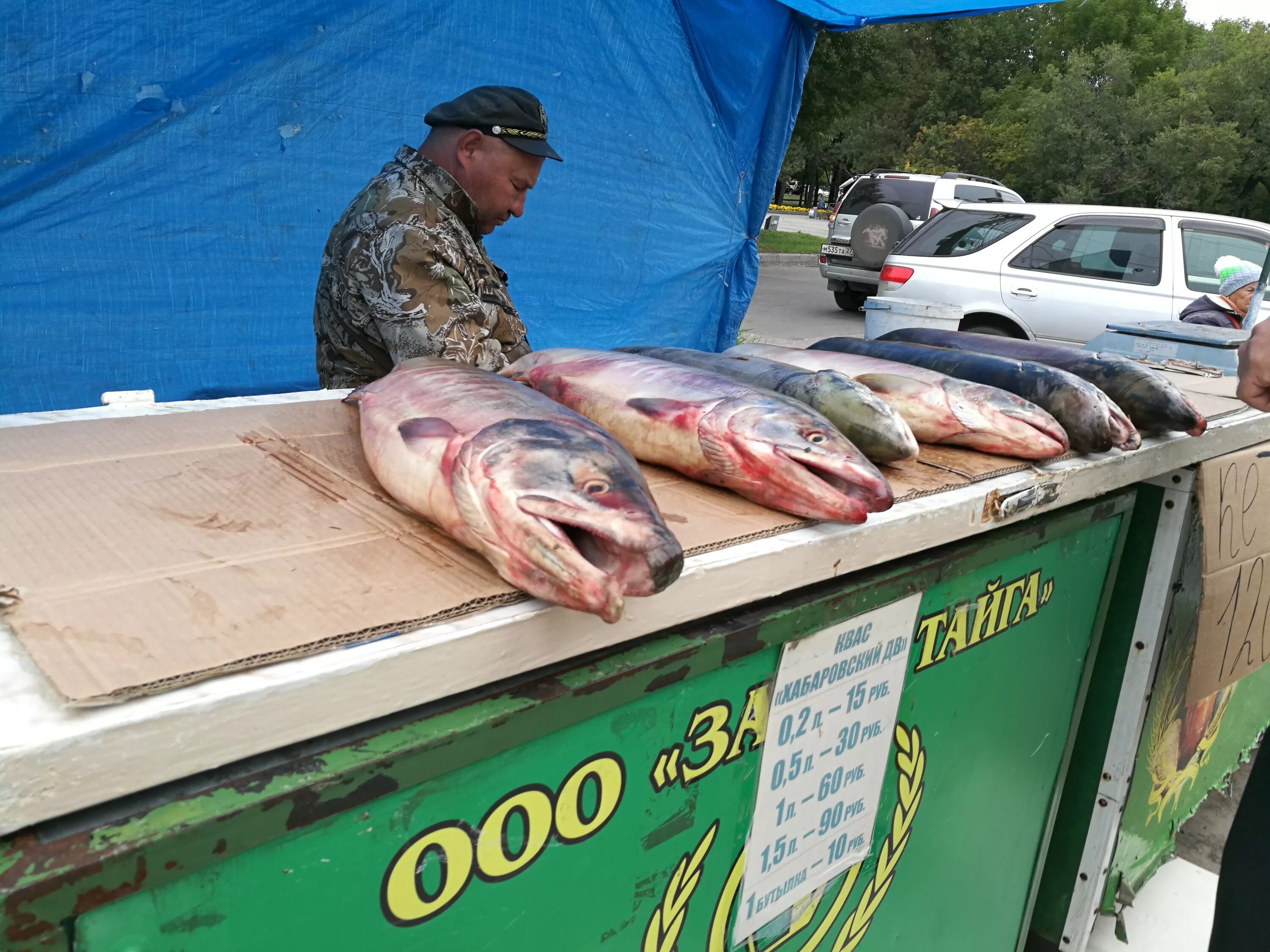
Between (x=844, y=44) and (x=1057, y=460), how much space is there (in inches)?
607

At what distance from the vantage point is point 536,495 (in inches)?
40.4

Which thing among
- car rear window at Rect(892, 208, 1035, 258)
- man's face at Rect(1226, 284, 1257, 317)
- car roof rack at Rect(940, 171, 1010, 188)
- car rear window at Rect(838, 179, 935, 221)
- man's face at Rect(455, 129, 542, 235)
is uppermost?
car roof rack at Rect(940, 171, 1010, 188)

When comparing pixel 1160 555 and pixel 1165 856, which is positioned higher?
pixel 1160 555

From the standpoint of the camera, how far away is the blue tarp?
342 cm

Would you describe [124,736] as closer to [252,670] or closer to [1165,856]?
[252,670]

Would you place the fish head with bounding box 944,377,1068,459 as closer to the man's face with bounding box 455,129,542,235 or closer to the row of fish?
the row of fish

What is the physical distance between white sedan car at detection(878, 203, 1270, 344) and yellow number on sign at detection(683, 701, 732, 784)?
Answer: 736 centimetres

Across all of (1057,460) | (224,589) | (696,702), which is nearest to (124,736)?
(224,589)

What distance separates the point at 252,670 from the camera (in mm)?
834

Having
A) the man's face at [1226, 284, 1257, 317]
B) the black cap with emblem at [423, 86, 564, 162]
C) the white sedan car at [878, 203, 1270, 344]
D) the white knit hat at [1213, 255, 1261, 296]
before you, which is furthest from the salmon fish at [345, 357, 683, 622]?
the white sedan car at [878, 203, 1270, 344]

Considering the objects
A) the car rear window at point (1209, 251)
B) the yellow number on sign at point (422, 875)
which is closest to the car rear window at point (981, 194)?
the car rear window at point (1209, 251)

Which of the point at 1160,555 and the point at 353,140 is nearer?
the point at 1160,555

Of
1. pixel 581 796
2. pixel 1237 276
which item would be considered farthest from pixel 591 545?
pixel 1237 276

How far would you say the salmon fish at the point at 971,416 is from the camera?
6.08 ft
